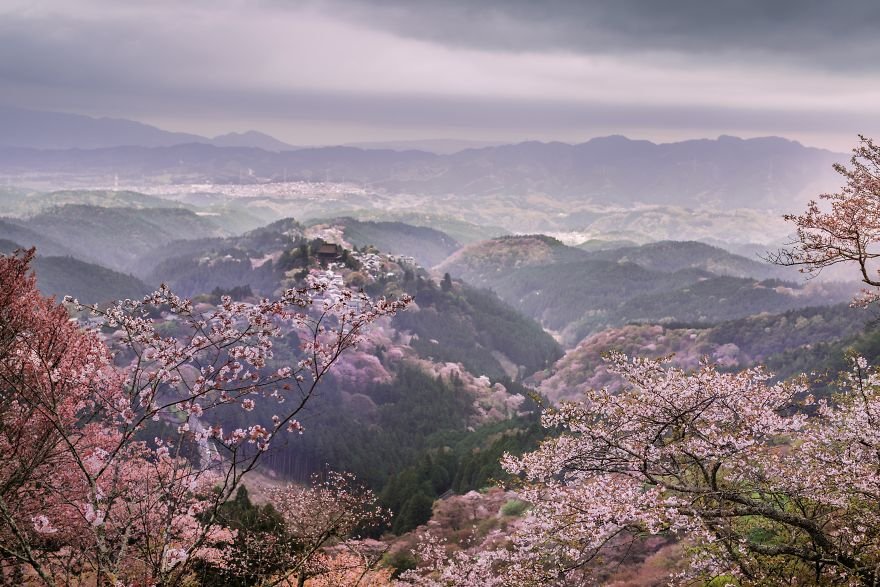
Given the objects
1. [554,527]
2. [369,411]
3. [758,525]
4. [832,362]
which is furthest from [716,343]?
[554,527]

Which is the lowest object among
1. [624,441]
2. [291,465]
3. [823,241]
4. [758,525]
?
[291,465]

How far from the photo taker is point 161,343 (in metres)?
14.9

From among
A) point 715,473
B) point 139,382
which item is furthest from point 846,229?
point 139,382

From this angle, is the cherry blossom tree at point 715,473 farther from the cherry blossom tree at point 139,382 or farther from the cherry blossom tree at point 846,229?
the cherry blossom tree at point 139,382

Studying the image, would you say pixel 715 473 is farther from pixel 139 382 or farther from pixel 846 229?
pixel 139 382

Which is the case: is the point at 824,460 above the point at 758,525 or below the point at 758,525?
above

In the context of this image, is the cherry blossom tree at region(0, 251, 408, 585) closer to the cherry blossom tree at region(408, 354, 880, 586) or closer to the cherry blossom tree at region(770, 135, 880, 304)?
the cherry blossom tree at region(408, 354, 880, 586)

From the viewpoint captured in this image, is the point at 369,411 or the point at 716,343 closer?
the point at 369,411

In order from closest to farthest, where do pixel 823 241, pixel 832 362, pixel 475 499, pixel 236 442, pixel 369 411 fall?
pixel 236 442
pixel 823 241
pixel 475 499
pixel 832 362
pixel 369 411

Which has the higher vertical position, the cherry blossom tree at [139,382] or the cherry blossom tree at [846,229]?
the cherry blossom tree at [846,229]

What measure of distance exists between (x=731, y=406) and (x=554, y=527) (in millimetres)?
6536

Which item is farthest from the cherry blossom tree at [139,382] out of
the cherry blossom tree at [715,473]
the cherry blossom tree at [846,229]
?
the cherry blossom tree at [846,229]

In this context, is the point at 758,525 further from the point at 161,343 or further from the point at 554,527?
the point at 161,343

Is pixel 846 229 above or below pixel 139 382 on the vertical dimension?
above
